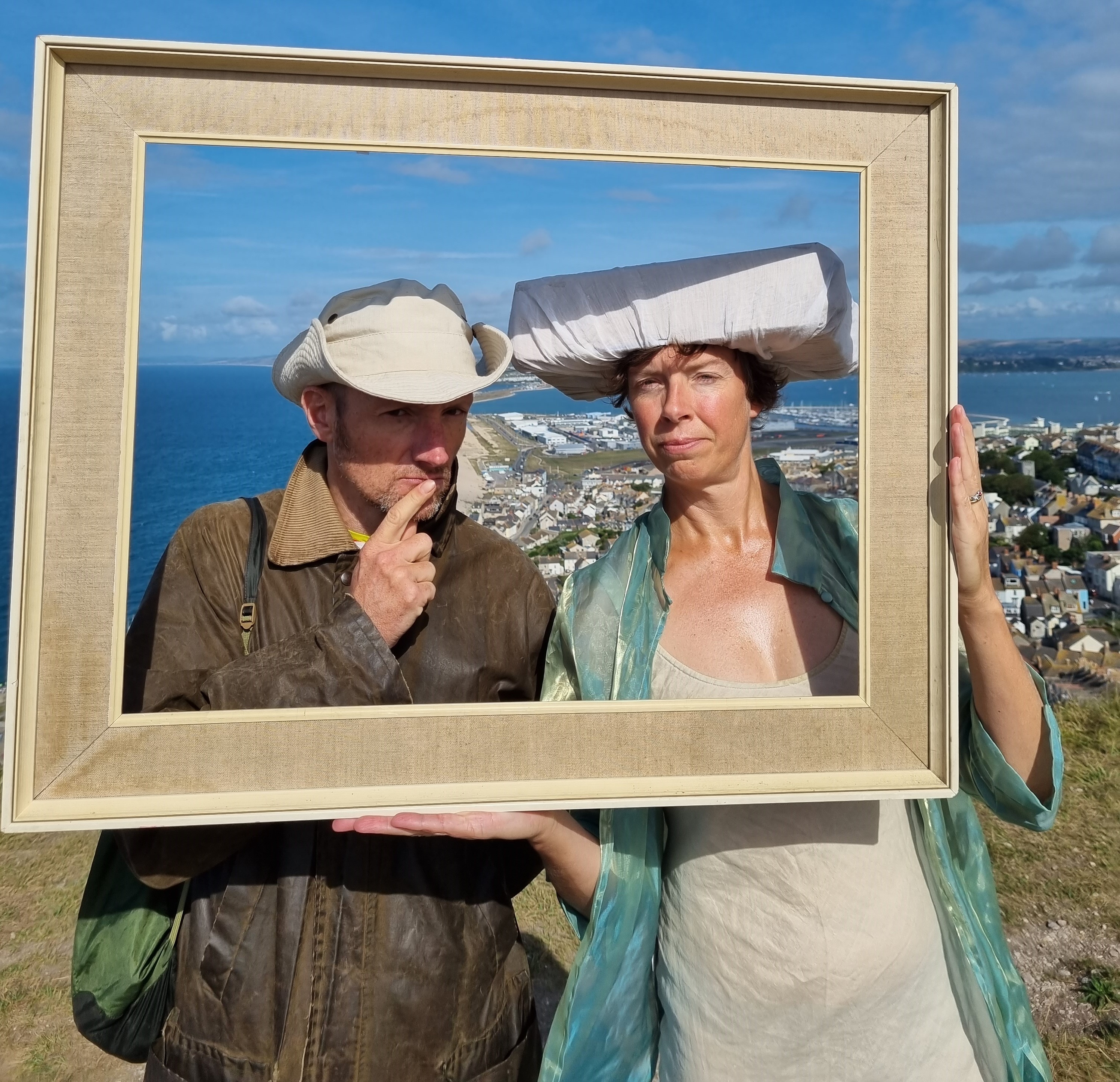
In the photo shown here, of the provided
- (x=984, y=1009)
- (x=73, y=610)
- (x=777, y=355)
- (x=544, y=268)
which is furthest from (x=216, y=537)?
(x=984, y=1009)

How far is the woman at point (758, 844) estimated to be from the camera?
2.10m

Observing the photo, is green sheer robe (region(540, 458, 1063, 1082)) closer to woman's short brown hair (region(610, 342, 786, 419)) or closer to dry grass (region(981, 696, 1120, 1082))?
woman's short brown hair (region(610, 342, 786, 419))

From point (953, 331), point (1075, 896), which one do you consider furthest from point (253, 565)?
point (1075, 896)

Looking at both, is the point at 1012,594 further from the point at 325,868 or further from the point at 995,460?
Result: the point at 325,868

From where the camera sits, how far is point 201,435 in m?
1.85

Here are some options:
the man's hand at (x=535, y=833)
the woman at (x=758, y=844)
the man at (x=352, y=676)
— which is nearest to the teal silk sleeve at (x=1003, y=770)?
the woman at (x=758, y=844)

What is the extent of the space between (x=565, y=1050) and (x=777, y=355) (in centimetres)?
182

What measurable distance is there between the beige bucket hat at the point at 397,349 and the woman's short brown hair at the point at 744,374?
277 mm

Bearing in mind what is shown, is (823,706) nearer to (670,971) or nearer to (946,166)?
(670,971)

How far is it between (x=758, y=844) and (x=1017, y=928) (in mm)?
3194

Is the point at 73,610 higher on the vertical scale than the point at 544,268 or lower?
lower

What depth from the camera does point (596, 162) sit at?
1851 millimetres

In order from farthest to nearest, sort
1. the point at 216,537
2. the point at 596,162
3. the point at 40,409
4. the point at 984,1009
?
the point at 984,1009 → the point at 216,537 → the point at 596,162 → the point at 40,409

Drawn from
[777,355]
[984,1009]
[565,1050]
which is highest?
[777,355]
